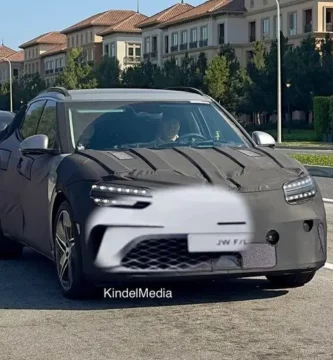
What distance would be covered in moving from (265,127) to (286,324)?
7342cm

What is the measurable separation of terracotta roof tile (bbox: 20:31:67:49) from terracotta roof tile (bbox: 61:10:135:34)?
50.6ft

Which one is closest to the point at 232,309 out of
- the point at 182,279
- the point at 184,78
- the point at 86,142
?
the point at 182,279

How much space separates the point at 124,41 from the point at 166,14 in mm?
10904

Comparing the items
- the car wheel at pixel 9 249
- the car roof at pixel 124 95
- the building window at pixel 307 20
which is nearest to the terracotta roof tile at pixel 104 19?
the building window at pixel 307 20

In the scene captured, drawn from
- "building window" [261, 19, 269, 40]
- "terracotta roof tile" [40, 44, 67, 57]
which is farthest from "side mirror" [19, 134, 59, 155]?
"terracotta roof tile" [40, 44, 67, 57]

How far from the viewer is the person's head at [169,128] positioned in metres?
7.73

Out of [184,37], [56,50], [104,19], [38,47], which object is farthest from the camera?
[38,47]

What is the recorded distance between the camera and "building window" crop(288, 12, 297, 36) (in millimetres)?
Result: 86625

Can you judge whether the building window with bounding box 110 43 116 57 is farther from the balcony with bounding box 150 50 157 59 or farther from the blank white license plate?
the blank white license plate

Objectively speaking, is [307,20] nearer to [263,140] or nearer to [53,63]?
[53,63]

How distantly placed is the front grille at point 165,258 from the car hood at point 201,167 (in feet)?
1.32

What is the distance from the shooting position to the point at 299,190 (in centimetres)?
674

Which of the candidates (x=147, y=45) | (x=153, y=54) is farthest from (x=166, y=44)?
(x=147, y=45)

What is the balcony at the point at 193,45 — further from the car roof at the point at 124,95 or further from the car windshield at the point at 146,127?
the car windshield at the point at 146,127
